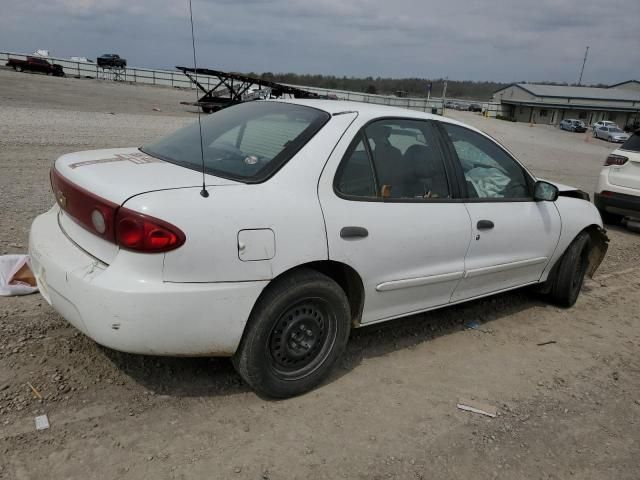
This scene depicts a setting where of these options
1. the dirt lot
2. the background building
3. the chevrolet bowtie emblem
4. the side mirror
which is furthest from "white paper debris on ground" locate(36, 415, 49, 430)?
the background building

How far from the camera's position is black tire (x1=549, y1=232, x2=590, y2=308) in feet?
16.2

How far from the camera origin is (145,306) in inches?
100

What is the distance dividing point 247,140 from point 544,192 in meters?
2.47

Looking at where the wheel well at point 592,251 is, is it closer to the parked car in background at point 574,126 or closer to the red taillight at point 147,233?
the red taillight at point 147,233

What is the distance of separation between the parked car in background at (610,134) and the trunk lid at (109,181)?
51.6 meters

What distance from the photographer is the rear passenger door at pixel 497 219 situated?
3.95m

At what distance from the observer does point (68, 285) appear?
2.73 metres

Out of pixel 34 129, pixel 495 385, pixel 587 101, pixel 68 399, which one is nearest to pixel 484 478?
pixel 495 385

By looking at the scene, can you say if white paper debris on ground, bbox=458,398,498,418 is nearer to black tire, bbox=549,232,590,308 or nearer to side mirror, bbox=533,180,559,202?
side mirror, bbox=533,180,559,202

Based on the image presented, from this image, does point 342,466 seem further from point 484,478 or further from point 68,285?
point 68,285

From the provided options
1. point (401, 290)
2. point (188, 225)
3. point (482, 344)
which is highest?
point (188, 225)

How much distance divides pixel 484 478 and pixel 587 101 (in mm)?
80049

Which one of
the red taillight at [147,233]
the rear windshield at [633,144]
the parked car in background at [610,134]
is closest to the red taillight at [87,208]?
the red taillight at [147,233]

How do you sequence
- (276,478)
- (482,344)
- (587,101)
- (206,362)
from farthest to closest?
(587,101) < (482,344) < (206,362) < (276,478)
